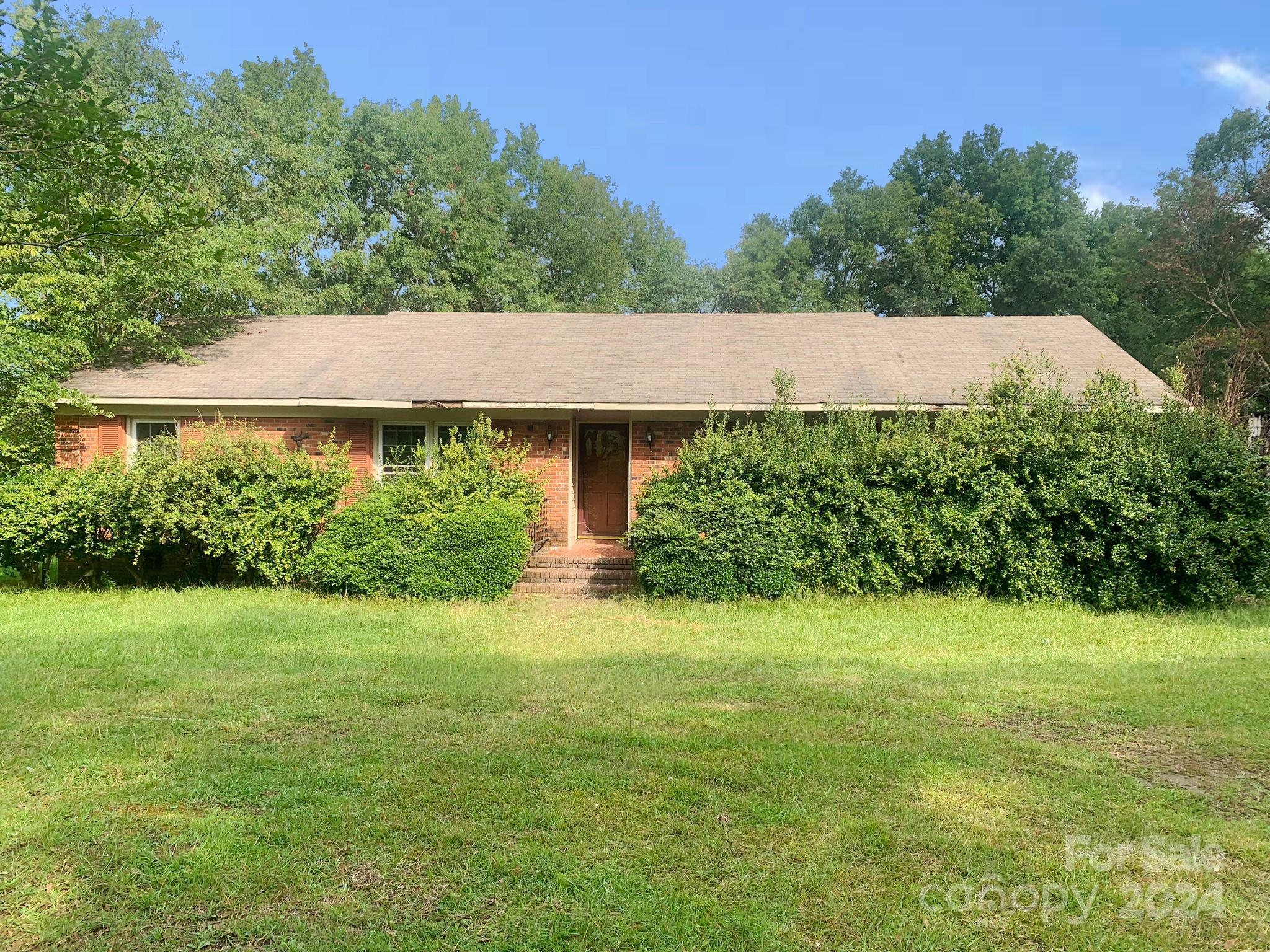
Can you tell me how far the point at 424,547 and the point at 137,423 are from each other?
21.4 ft

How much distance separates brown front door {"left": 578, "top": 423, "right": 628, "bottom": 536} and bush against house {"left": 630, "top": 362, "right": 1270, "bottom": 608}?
11.0ft

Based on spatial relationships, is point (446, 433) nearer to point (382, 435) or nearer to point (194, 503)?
point (382, 435)

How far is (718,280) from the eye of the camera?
38625mm

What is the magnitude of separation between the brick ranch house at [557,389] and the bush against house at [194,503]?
1.25m

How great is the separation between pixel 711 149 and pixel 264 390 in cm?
3378

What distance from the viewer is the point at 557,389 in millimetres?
11758

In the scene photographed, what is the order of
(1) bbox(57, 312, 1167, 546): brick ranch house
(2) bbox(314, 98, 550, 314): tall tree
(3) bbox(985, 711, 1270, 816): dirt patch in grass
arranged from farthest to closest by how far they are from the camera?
(2) bbox(314, 98, 550, 314): tall tree < (1) bbox(57, 312, 1167, 546): brick ranch house < (3) bbox(985, 711, 1270, 816): dirt patch in grass

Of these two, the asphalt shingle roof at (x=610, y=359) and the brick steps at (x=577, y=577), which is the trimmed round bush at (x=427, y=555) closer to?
the brick steps at (x=577, y=577)

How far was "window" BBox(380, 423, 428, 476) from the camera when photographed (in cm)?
1227

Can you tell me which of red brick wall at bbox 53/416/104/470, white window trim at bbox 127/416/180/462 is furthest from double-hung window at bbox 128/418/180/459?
red brick wall at bbox 53/416/104/470

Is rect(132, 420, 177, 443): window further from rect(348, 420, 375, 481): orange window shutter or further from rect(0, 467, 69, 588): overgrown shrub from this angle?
rect(348, 420, 375, 481): orange window shutter

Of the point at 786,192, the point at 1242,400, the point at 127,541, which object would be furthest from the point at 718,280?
the point at 127,541

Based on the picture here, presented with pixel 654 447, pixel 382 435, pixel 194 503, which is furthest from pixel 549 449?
pixel 194 503

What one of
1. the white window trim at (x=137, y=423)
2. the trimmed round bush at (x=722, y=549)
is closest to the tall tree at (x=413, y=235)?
the white window trim at (x=137, y=423)
